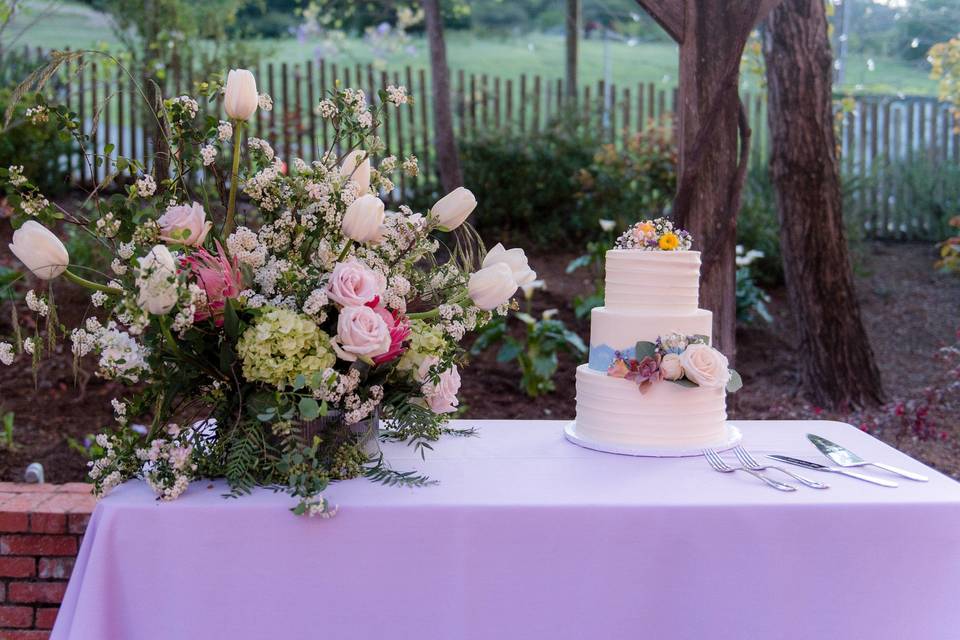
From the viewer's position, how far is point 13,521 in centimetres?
234

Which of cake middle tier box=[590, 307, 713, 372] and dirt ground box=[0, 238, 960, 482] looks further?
dirt ground box=[0, 238, 960, 482]

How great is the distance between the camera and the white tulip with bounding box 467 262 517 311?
188 cm

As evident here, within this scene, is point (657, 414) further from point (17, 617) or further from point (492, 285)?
point (17, 617)

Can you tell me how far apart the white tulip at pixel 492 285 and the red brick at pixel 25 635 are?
4.93 feet

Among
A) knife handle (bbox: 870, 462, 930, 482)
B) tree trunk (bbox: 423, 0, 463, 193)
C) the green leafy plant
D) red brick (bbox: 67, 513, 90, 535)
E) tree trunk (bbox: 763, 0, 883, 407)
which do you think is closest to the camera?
knife handle (bbox: 870, 462, 930, 482)

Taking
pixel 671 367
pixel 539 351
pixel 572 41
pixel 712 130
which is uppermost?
pixel 572 41

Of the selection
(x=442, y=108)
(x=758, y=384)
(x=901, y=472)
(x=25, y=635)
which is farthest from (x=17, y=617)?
(x=442, y=108)

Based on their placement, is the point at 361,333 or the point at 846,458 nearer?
the point at 361,333

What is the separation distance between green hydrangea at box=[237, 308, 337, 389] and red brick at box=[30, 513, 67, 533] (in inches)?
38.7

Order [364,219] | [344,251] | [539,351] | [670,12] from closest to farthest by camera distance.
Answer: [364,219], [344,251], [670,12], [539,351]

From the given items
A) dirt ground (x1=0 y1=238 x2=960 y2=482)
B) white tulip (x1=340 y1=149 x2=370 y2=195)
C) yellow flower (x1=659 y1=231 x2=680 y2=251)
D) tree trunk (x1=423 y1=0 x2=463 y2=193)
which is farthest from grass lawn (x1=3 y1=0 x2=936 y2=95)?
yellow flower (x1=659 y1=231 x2=680 y2=251)

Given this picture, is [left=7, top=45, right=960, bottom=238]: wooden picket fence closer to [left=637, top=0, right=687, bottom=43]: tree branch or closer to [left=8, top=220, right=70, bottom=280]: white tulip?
[left=637, top=0, right=687, bottom=43]: tree branch

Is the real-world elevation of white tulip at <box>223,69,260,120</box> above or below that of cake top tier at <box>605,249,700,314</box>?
above

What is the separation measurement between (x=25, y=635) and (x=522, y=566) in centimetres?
152
